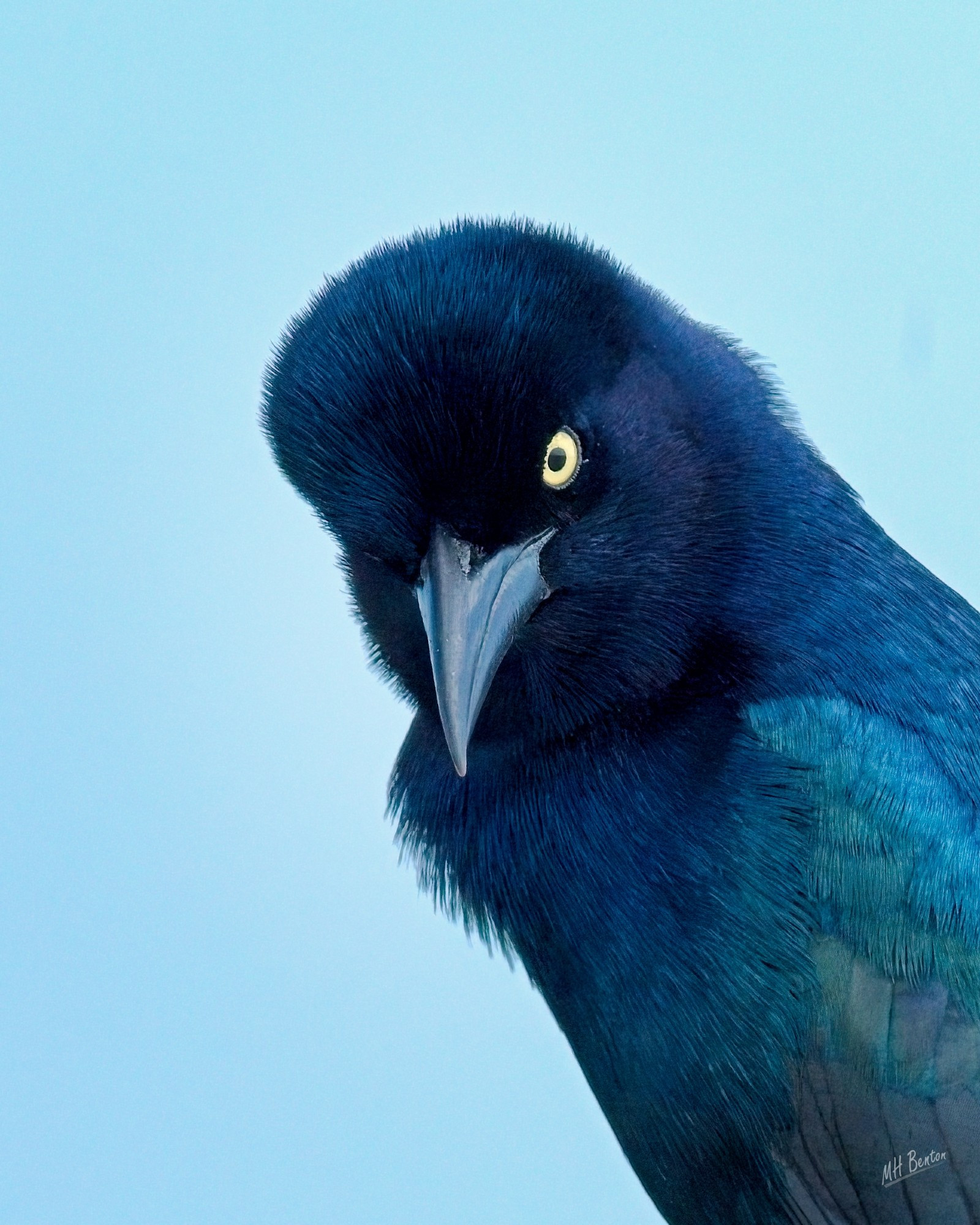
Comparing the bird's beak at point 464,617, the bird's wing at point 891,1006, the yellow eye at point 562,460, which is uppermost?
the yellow eye at point 562,460

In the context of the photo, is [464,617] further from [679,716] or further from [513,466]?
[679,716]

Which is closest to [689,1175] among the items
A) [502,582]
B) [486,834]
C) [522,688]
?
[486,834]

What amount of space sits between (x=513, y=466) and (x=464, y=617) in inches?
5.5

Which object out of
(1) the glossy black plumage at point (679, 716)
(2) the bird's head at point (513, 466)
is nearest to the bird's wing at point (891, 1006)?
(1) the glossy black plumage at point (679, 716)

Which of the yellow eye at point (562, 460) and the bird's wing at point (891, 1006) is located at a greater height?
the yellow eye at point (562, 460)

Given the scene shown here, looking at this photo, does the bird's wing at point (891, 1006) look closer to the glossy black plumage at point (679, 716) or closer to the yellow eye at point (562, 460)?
the glossy black plumage at point (679, 716)

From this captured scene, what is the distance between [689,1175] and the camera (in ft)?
4.57

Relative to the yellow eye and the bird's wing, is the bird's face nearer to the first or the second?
the yellow eye

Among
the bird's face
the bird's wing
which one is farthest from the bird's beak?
the bird's wing

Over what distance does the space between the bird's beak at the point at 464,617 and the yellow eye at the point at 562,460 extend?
0.18 ft

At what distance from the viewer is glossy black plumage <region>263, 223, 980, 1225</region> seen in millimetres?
1275

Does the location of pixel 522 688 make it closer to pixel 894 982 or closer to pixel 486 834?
pixel 486 834

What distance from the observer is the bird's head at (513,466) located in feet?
4.09

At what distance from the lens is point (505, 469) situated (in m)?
1.26
